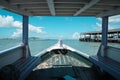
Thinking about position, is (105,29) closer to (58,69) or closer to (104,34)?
(104,34)

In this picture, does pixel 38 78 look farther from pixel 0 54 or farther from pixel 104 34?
pixel 104 34

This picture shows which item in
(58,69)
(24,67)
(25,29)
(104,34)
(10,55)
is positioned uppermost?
(25,29)

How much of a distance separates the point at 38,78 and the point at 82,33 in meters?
59.4

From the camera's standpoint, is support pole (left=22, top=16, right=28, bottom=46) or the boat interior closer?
the boat interior

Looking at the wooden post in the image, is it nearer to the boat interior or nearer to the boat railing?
the boat interior

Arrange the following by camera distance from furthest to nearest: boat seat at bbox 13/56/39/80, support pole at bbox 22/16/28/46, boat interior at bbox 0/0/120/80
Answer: support pole at bbox 22/16/28/46
boat interior at bbox 0/0/120/80
boat seat at bbox 13/56/39/80

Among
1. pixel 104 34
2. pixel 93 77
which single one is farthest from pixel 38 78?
pixel 104 34

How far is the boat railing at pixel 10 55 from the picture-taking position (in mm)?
4141

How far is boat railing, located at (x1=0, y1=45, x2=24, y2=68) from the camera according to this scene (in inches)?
163

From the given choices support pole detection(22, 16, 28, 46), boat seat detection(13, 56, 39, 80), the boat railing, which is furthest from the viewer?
support pole detection(22, 16, 28, 46)

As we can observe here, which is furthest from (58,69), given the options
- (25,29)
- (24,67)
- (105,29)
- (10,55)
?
(105,29)

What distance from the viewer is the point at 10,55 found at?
4797 mm

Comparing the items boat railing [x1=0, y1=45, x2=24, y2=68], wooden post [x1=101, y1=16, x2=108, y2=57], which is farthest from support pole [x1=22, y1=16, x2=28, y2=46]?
wooden post [x1=101, y1=16, x2=108, y2=57]

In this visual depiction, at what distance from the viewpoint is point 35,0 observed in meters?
3.91
